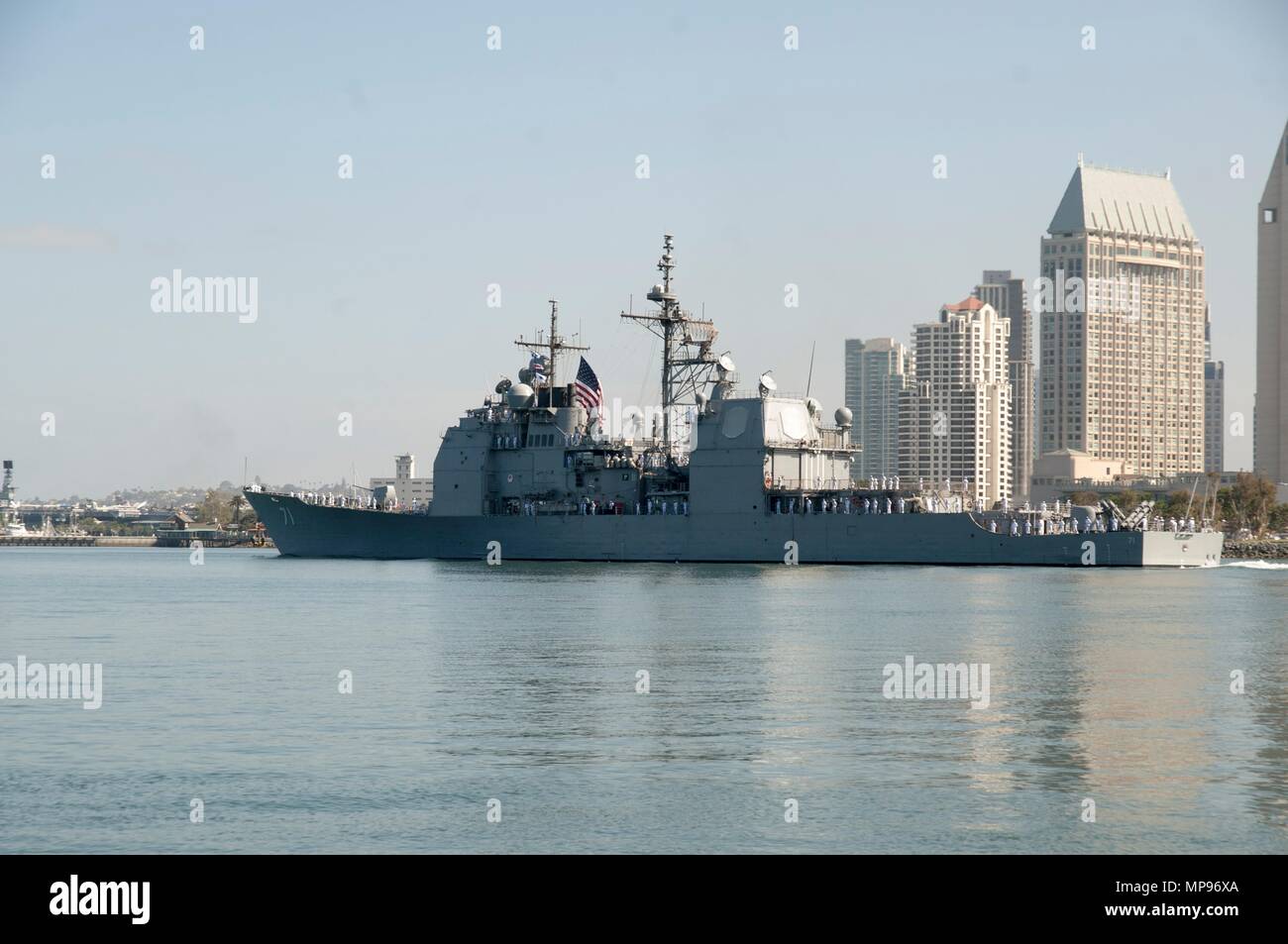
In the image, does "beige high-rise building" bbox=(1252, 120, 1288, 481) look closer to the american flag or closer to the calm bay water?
the american flag

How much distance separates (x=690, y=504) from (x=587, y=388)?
751 centimetres

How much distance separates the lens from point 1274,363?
16938 centimetres

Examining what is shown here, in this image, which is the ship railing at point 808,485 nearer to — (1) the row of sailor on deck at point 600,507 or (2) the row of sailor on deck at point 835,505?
(2) the row of sailor on deck at point 835,505

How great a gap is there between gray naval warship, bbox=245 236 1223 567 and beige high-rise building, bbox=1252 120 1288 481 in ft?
324

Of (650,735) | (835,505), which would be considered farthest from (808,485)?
(650,735)

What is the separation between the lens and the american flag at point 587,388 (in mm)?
73250

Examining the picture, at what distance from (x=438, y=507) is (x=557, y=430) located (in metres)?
7.61

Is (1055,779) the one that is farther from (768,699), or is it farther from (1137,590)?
(1137,590)

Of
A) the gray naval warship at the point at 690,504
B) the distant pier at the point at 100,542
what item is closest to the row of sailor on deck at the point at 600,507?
the gray naval warship at the point at 690,504

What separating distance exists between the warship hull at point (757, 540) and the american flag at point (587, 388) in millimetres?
5572

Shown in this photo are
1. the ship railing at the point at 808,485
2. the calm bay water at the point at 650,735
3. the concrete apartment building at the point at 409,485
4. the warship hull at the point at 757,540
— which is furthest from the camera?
the concrete apartment building at the point at 409,485

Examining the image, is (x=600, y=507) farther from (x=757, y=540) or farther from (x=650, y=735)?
(x=650, y=735)
